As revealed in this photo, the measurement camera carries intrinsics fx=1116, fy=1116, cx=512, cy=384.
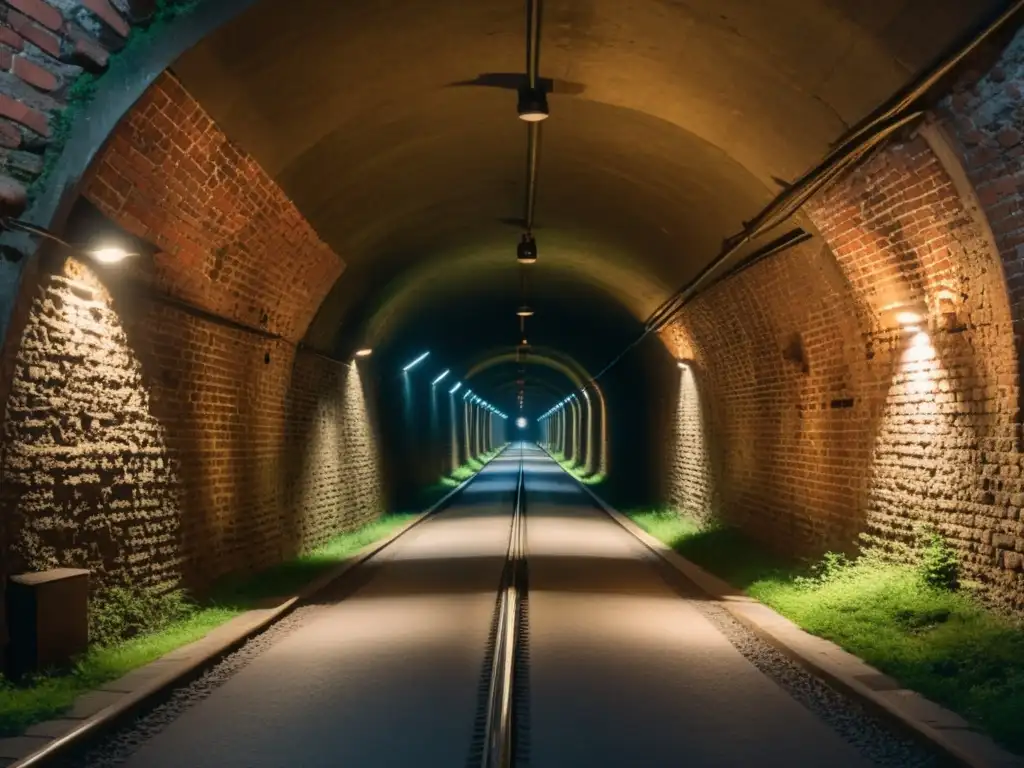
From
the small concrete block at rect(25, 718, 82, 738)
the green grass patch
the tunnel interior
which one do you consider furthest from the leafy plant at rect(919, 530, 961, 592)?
the small concrete block at rect(25, 718, 82, 738)

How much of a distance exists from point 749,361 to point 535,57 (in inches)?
276

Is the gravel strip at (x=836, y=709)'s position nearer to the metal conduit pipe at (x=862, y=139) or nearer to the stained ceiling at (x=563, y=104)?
the metal conduit pipe at (x=862, y=139)

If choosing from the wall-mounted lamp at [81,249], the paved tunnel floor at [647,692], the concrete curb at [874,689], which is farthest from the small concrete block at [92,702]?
the concrete curb at [874,689]

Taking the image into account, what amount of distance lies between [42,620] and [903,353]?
23.4ft

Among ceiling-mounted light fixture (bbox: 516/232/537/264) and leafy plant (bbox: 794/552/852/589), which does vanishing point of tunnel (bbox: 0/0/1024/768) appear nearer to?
leafy plant (bbox: 794/552/852/589)

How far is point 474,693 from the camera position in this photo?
280 inches

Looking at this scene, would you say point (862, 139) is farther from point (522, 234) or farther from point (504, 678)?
point (522, 234)

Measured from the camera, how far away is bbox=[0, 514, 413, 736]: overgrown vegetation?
256 inches

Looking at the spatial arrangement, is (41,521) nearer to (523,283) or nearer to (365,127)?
(365,127)

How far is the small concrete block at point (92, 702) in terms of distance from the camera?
638 cm

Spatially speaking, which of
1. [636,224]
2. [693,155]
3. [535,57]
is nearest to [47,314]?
[535,57]

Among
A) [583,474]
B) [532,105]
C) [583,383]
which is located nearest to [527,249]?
[532,105]

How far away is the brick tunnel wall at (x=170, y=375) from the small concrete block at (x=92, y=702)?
103 centimetres

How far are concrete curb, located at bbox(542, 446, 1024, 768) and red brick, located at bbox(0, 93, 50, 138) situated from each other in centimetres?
607
